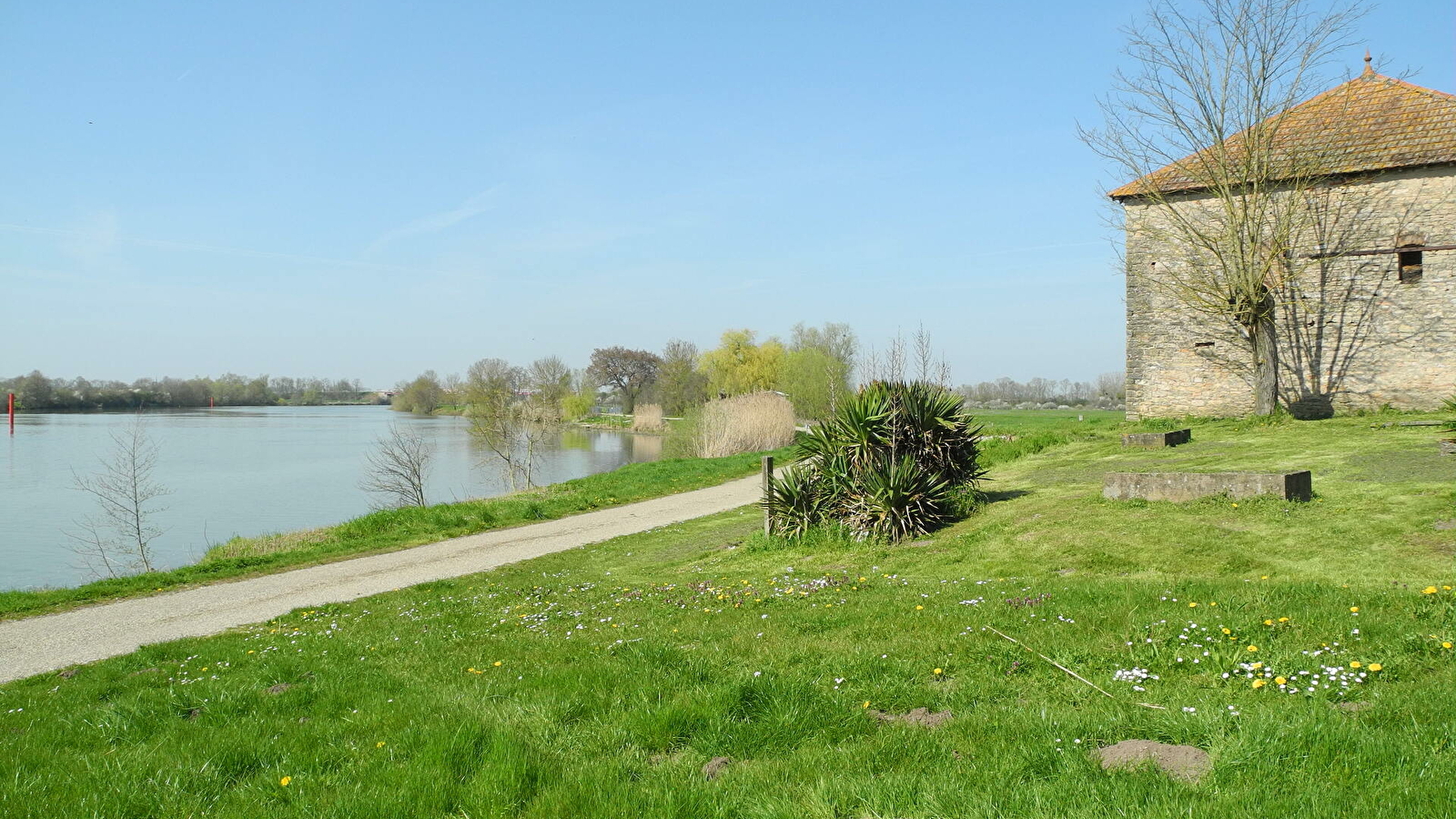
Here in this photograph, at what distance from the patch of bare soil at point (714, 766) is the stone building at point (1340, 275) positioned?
2501cm

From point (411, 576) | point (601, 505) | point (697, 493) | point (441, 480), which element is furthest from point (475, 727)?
point (441, 480)

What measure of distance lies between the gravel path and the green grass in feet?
2.07

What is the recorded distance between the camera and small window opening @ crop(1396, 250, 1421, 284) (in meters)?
22.5

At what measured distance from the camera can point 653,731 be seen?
15.0ft

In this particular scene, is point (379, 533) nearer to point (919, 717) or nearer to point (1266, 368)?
point (919, 717)

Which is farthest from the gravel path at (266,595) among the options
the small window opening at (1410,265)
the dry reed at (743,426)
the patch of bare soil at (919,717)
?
the dry reed at (743,426)

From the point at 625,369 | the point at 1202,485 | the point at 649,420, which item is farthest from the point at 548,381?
the point at 625,369

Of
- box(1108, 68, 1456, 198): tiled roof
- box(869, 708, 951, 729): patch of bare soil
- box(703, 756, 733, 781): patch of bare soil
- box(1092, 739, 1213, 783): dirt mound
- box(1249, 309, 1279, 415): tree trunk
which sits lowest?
box(703, 756, 733, 781): patch of bare soil

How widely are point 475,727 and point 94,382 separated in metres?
111

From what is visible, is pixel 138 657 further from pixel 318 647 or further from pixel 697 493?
pixel 697 493

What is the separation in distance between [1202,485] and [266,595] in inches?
498

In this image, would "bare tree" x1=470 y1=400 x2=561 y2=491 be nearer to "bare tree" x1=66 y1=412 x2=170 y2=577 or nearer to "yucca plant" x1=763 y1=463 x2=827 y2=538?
"bare tree" x1=66 y1=412 x2=170 y2=577

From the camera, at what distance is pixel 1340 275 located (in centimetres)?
2338

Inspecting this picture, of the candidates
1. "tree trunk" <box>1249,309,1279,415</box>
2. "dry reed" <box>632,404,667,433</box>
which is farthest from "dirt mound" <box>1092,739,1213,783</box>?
"dry reed" <box>632,404,667,433</box>
